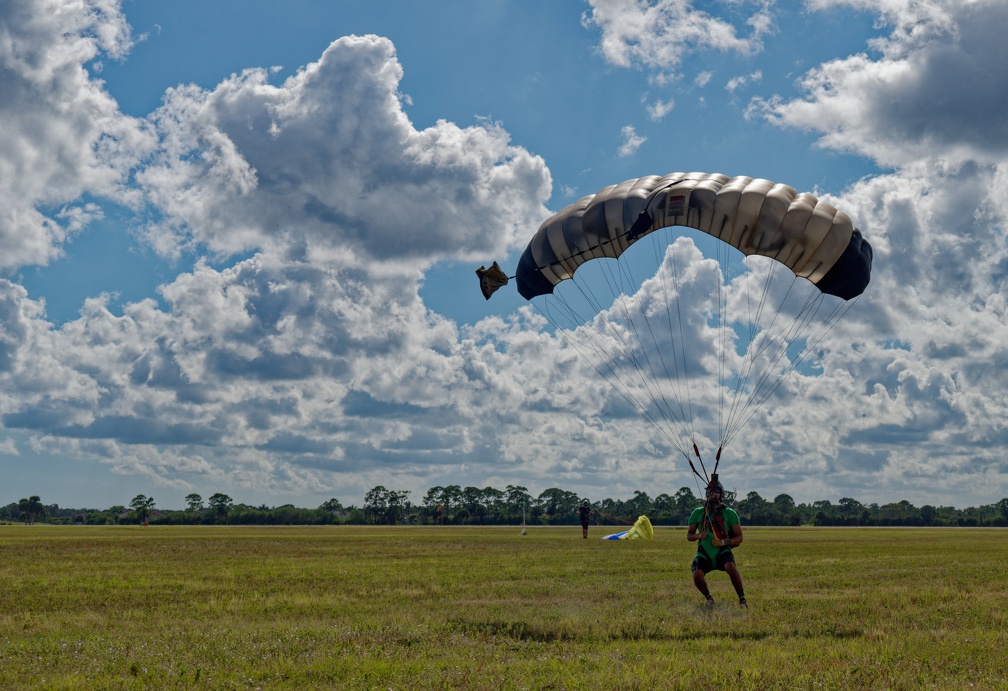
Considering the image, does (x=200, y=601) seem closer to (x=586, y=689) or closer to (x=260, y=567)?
(x=260, y=567)

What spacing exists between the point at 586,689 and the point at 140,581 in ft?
46.8

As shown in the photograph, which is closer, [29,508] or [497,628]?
[497,628]

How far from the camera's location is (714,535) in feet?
49.5

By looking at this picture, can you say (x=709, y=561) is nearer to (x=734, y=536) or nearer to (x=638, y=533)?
(x=734, y=536)

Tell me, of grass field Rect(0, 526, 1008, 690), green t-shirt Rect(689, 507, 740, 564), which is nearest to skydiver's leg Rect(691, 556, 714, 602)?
green t-shirt Rect(689, 507, 740, 564)

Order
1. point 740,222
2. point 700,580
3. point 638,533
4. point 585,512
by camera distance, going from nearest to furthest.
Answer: point 700,580 → point 740,222 → point 638,533 → point 585,512

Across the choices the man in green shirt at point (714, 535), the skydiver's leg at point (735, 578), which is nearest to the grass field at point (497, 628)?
the skydiver's leg at point (735, 578)

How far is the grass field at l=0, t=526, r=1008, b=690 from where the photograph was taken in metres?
9.04

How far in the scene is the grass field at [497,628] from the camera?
904 centimetres

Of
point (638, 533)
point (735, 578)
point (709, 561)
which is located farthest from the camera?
point (638, 533)

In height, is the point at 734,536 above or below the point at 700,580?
above

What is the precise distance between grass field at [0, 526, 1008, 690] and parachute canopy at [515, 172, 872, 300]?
715 cm

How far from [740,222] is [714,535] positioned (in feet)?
23.0

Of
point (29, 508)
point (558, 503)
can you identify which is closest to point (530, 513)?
point (558, 503)
